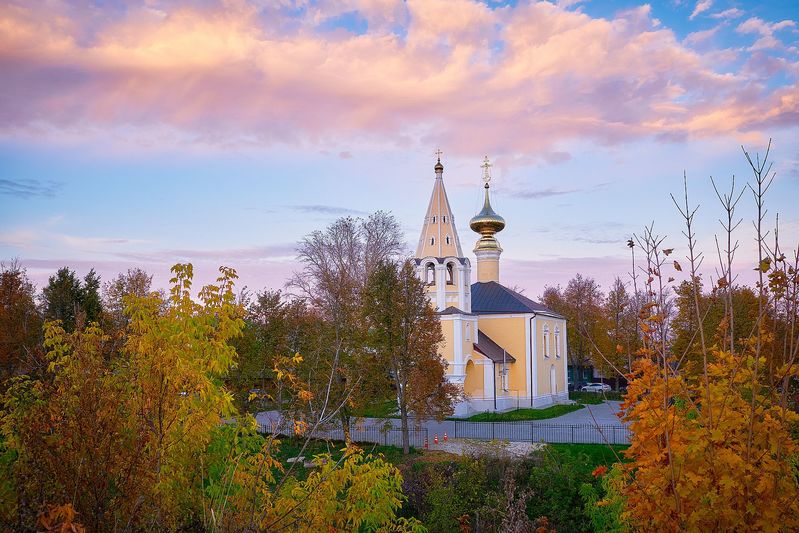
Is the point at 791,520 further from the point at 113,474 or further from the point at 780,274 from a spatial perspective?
the point at 113,474

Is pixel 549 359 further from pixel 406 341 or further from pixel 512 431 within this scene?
pixel 406 341

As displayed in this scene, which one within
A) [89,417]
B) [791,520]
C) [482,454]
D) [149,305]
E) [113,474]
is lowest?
[482,454]

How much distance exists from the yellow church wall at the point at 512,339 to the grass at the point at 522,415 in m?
2.25

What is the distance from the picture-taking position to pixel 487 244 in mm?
43250

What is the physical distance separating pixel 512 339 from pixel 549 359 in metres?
3.74

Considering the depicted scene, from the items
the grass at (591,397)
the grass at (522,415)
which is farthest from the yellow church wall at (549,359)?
the grass at (522,415)

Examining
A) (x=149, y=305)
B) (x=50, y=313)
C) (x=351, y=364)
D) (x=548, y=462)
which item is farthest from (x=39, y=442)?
(x=50, y=313)

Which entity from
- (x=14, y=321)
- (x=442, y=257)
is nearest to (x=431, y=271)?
(x=442, y=257)

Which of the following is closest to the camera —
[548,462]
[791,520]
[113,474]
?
[113,474]

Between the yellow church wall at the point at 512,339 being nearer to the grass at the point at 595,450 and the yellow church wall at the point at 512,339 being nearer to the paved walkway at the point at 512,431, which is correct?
the paved walkway at the point at 512,431

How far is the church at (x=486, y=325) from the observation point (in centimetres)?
3538

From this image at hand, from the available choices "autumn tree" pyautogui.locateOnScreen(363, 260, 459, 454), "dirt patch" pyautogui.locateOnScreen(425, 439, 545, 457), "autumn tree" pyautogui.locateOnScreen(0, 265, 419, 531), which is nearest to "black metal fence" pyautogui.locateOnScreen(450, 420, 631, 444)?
"dirt patch" pyautogui.locateOnScreen(425, 439, 545, 457)

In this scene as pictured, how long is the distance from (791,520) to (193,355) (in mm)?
5380

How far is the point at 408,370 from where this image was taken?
22250 mm
